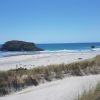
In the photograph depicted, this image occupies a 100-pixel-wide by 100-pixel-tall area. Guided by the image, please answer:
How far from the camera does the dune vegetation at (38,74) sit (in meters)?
10.7

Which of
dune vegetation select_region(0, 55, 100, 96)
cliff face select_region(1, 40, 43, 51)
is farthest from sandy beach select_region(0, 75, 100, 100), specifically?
cliff face select_region(1, 40, 43, 51)

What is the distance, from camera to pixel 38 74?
38.7ft

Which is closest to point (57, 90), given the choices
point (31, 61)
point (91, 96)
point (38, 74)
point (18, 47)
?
point (38, 74)

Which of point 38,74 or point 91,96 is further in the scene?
point 38,74

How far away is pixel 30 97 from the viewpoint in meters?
9.54

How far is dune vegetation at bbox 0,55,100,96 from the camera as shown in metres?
10.7

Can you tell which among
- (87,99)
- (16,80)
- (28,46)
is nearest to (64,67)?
(16,80)

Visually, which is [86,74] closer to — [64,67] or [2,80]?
[64,67]

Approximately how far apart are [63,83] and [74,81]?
2.05 ft

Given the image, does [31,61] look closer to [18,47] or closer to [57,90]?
[57,90]

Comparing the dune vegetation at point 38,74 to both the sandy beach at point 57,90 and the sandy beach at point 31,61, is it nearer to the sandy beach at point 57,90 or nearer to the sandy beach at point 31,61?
the sandy beach at point 57,90

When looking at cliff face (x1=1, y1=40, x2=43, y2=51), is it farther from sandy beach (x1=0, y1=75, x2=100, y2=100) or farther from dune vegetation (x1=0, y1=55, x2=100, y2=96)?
sandy beach (x1=0, y1=75, x2=100, y2=100)

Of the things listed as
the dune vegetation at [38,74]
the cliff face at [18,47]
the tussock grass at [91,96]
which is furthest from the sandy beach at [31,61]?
the cliff face at [18,47]

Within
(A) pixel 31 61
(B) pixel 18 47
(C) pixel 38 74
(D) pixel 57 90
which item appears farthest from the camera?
(B) pixel 18 47
